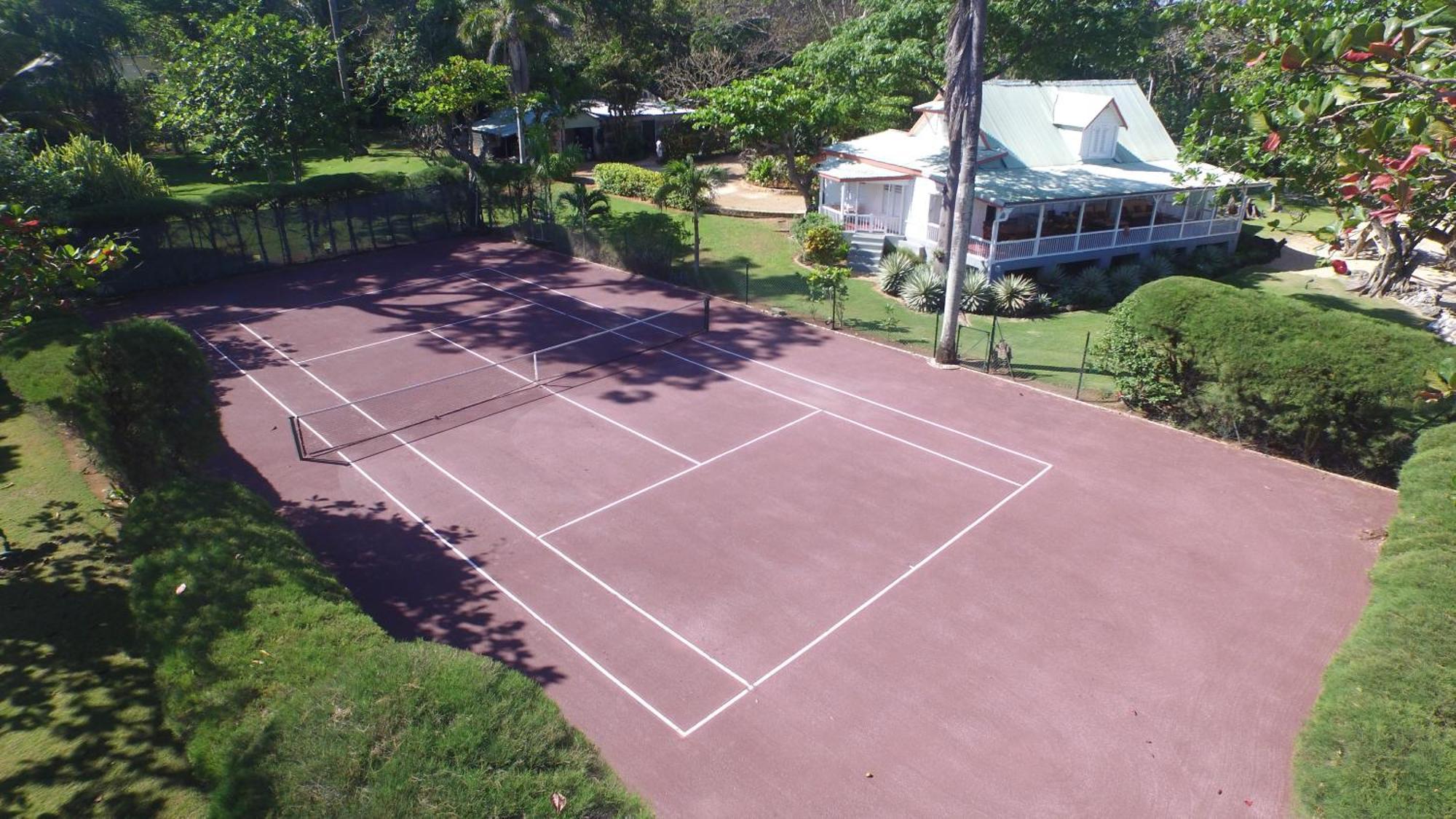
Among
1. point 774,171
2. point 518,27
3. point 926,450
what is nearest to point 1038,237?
point 926,450

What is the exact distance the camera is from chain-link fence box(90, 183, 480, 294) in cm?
2614

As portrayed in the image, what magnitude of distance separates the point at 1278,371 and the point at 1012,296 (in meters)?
12.4

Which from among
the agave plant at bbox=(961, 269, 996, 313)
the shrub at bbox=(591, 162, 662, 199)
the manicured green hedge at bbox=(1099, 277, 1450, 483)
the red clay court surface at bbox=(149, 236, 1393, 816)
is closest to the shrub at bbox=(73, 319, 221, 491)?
the red clay court surface at bbox=(149, 236, 1393, 816)

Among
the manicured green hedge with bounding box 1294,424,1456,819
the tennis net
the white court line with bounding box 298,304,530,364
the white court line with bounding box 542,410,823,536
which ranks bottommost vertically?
the white court line with bounding box 542,410,823,536

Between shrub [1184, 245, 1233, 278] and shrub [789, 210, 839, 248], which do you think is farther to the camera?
shrub [1184, 245, 1233, 278]

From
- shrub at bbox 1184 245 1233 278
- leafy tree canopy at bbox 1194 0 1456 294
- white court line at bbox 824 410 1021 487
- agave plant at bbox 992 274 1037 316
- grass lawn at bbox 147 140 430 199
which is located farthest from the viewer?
grass lawn at bbox 147 140 430 199

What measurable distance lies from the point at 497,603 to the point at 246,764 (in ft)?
17.8

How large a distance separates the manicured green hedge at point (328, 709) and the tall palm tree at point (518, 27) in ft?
104

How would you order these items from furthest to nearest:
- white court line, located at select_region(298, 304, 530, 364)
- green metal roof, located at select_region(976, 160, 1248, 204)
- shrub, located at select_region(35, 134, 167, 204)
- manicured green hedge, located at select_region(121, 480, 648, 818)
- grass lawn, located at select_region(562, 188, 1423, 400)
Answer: shrub, located at select_region(35, 134, 167, 204) < green metal roof, located at select_region(976, 160, 1248, 204) < grass lawn, located at select_region(562, 188, 1423, 400) < white court line, located at select_region(298, 304, 530, 364) < manicured green hedge, located at select_region(121, 480, 648, 818)

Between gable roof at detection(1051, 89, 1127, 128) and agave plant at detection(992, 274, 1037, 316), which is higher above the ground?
gable roof at detection(1051, 89, 1127, 128)

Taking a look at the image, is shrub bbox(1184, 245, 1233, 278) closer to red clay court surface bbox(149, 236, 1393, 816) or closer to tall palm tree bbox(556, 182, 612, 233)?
red clay court surface bbox(149, 236, 1393, 816)

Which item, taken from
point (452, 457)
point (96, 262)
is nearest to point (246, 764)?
point (96, 262)

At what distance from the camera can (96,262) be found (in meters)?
9.48

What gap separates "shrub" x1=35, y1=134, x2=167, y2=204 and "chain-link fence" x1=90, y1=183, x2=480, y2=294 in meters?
5.79
